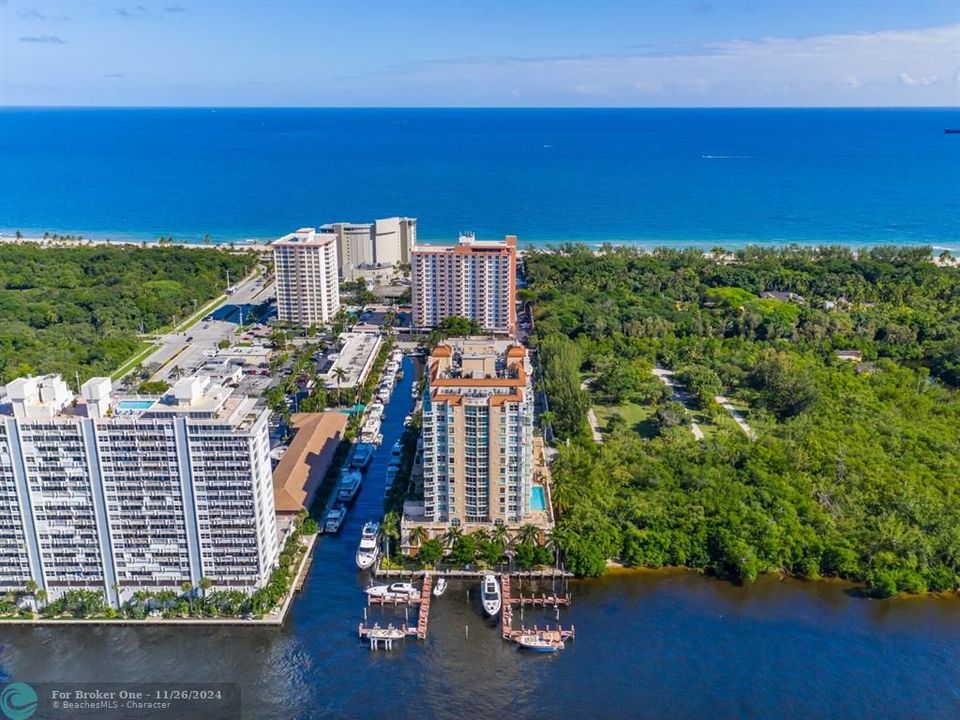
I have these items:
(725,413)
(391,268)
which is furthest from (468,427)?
(391,268)

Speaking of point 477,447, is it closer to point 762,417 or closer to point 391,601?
point 391,601

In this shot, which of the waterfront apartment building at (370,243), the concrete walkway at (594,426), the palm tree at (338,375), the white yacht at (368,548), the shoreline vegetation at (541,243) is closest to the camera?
the white yacht at (368,548)

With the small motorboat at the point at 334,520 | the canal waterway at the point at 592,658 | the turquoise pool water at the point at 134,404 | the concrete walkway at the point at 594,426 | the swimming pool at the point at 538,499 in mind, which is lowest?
the canal waterway at the point at 592,658

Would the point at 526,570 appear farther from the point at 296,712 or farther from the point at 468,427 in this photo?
the point at 296,712

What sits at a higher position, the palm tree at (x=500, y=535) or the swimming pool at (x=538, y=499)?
the palm tree at (x=500, y=535)

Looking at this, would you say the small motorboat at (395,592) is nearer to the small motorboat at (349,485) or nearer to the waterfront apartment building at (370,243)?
the small motorboat at (349,485)

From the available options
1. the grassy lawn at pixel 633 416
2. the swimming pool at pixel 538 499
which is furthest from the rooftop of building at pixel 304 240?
the swimming pool at pixel 538 499

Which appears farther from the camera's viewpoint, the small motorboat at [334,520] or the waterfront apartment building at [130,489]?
the small motorboat at [334,520]

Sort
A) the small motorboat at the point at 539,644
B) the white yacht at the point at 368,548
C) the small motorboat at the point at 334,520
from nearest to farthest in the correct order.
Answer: the small motorboat at the point at 539,644
the white yacht at the point at 368,548
the small motorboat at the point at 334,520

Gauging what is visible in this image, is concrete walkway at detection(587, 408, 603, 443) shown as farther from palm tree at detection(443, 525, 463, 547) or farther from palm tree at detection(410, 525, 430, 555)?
palm tree at detection(410, 525, 430, 555)
